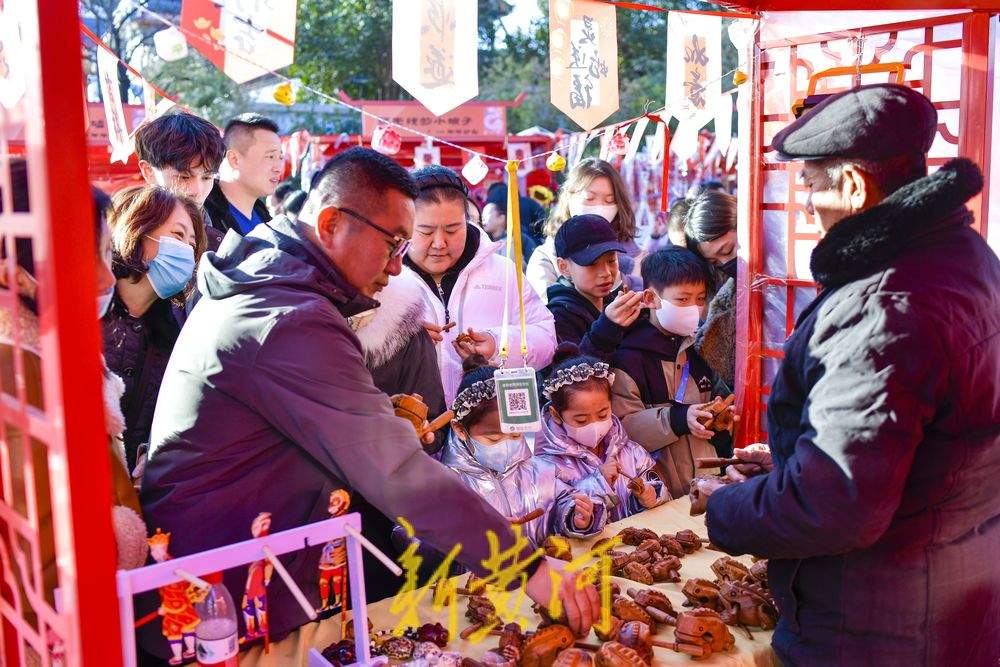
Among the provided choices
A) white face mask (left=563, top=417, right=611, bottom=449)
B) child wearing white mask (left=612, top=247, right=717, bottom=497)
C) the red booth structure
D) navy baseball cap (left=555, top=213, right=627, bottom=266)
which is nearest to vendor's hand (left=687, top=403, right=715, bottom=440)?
child wearing white mask (left=612, top=247, right=717, bottom=497)

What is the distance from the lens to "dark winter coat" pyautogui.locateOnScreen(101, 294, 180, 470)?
2.53m

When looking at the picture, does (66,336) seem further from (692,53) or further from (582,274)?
(692,53)

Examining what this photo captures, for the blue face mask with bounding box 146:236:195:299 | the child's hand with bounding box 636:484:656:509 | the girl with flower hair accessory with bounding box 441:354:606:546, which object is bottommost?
the child's hand with bounding box 636:484:656:509

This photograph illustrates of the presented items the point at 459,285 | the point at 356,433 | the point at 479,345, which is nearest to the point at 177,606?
the point at 356,433

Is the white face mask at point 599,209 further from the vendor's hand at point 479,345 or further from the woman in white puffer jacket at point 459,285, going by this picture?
the vendor's hand at point 479,345

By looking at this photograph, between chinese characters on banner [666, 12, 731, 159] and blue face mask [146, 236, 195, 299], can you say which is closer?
blue face mask [146, 236, 195, 299]

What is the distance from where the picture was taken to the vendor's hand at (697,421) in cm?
300

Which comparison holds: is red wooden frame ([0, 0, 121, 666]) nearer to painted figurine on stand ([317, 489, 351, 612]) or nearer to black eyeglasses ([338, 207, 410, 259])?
painted figurine on stand ([317, 489, 351, 612])

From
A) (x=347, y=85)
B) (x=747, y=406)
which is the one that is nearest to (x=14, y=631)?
(x=747, y=406)

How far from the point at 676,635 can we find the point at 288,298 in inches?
40.8

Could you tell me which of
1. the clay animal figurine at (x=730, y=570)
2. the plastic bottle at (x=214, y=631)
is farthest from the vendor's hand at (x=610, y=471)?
the plastic bottle at (x=214, y=631)

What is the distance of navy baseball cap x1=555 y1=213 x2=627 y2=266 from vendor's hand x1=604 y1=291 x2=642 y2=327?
31 cm

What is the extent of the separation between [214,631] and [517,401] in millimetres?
1109

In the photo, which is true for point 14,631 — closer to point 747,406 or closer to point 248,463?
point 248,463
